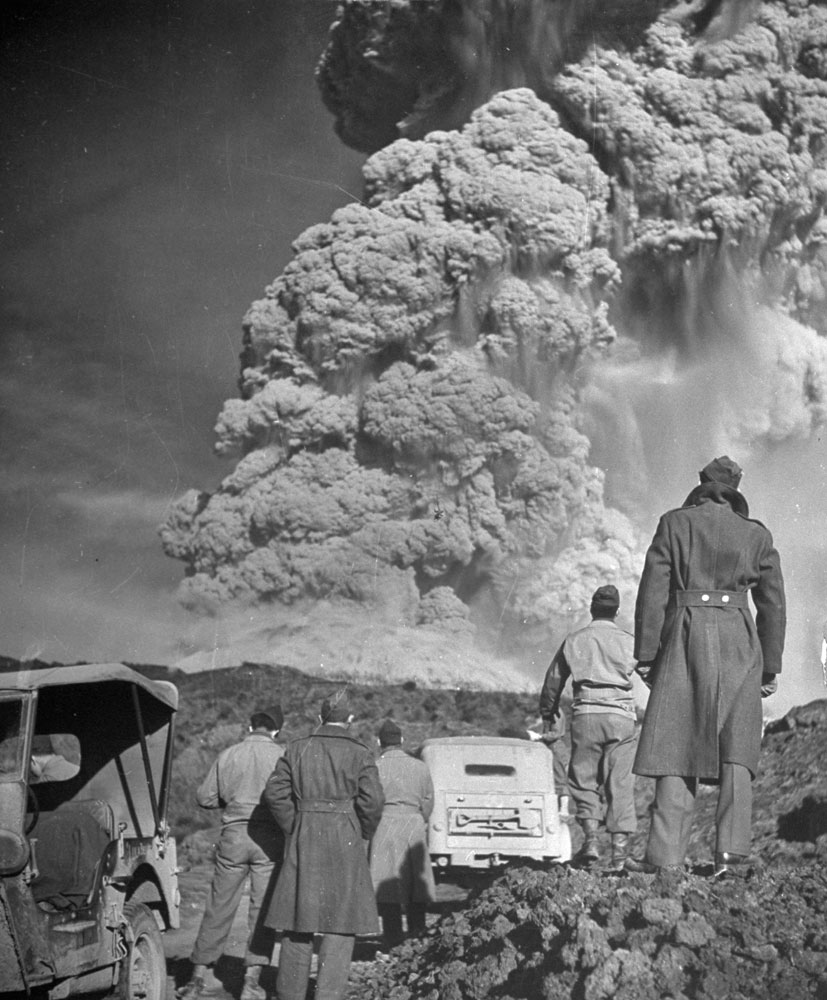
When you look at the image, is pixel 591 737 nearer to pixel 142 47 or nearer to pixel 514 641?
pixel 142 47

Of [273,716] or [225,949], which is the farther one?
[225,949]

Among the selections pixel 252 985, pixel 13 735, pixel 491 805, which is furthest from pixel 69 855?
pixel 491 805

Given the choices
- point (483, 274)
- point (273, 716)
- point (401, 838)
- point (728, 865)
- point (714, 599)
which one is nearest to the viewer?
point (728, 865)

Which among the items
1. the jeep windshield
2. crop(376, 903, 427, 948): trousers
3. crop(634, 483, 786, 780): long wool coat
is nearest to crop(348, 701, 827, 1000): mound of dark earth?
crop(634, 483, 786, 780): long wool coat

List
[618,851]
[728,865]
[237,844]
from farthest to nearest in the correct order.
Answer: [237,844], [618,851], [728,865]

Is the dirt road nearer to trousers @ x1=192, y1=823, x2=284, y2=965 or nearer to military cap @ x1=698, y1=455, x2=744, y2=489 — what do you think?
trousers @ x1=192, y1=823, x2=284, y2=965

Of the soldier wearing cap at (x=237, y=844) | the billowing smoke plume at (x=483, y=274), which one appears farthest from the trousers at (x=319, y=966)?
the billowing smoke plume at (x=483, y=274)

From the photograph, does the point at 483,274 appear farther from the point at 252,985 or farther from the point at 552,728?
the point at 252,985
